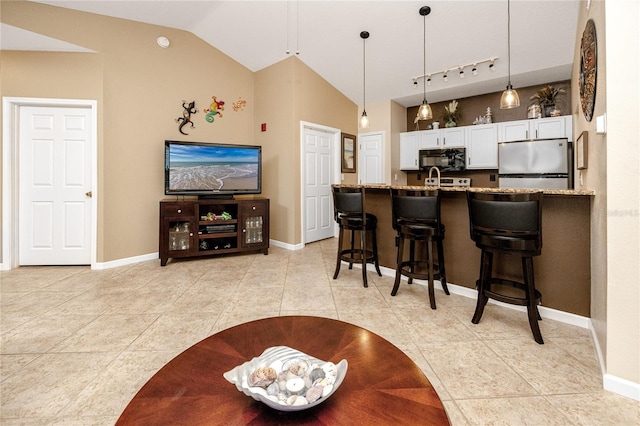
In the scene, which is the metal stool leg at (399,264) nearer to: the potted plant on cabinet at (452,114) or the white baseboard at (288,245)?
the white baseboard at (288,245)

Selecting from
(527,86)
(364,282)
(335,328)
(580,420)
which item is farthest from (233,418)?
(527,86)

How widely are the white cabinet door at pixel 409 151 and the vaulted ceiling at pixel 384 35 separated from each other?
3.25 ft

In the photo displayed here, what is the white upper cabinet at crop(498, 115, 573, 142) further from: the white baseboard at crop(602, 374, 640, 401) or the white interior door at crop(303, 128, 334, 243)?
the white baseboard at crop(602, 374, 640, 401)

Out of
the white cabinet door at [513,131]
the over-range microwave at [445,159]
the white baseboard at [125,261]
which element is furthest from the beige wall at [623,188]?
the white baseboard at [125,261]

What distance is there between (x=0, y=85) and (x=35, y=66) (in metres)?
0.44

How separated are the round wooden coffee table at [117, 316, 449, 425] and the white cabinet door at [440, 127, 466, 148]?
5.04 m

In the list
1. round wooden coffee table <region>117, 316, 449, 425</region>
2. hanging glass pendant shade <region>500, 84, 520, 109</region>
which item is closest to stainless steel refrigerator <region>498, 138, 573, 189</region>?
hanging glass pendant shade <region>500, 84, 520, 109</region>

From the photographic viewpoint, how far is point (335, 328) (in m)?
1.28

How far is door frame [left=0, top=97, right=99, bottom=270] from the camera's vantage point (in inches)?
137

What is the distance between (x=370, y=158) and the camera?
5973 mm

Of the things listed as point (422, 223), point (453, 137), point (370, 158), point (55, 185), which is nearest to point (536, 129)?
point (453, 137)

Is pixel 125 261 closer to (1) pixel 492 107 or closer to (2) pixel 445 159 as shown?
(2) pixel 445 159

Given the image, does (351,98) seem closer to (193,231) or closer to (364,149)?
(364,149)

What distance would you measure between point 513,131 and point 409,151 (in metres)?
1.76
